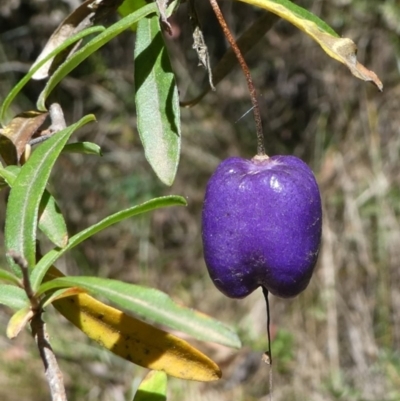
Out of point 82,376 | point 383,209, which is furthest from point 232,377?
point 383,209

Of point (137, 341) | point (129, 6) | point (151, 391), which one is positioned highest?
point (129, 6)

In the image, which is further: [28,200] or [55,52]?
[55,52]

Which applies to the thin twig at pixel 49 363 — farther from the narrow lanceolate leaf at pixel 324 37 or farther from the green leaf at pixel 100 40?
the narrow lanceolate leaf at pixel 324 37

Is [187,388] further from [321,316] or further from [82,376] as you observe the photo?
[321,316]

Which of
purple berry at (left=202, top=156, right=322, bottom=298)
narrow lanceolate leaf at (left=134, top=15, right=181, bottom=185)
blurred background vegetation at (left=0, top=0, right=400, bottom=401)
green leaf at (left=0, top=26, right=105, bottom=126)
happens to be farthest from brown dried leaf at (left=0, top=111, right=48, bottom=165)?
blurred background vegetation at (left=0, top=0, right=400, bottom=401)

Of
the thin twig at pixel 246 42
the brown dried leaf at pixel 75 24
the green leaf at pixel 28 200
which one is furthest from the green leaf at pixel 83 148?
the thin twig at pixel 246 42

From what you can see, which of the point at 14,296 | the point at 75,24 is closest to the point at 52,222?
the point at 14,296

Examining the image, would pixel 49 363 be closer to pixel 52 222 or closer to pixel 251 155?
pixel 52 222
